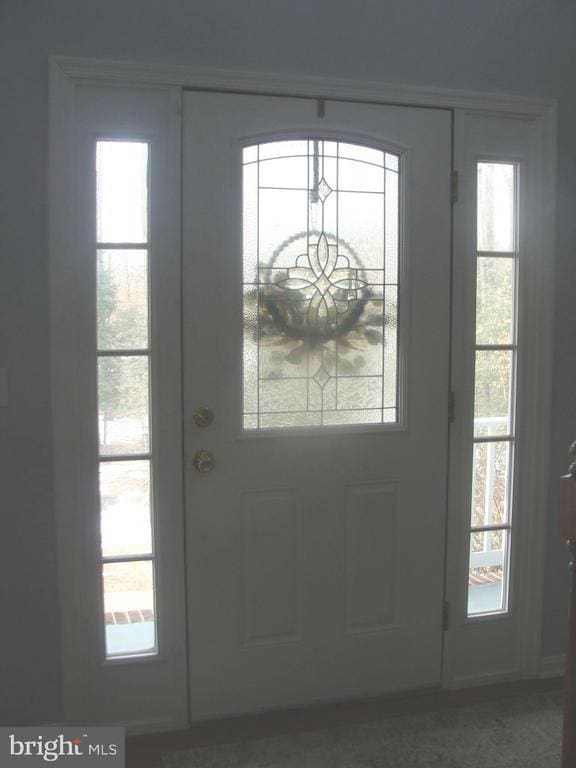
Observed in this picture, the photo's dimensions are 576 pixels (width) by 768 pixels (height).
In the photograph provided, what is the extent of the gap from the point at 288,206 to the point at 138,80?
1.98ft

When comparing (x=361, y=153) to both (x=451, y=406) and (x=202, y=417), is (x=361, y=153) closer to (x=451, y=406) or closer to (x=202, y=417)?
(x=451, y=406)

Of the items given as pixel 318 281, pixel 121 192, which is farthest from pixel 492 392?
pixel 121 192

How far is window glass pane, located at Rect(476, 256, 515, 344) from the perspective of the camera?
2.51 m

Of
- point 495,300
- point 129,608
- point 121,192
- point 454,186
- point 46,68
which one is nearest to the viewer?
point 46,68

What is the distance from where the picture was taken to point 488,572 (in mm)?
2621

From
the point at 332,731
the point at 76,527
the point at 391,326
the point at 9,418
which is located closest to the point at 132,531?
the point at 76,527

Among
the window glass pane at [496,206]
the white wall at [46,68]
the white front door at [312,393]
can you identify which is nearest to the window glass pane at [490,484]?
the white front door at [312,393]

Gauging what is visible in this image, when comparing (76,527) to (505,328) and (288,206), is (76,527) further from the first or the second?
(505,328)

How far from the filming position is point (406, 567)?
2.50 metres

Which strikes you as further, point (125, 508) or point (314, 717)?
point (314, 717)

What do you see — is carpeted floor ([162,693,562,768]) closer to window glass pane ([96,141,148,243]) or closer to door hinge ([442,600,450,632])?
door hinge ([442,600,450,632])

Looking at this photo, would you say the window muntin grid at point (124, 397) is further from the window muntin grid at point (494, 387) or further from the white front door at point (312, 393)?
the window muntin grid at point (494, 387)

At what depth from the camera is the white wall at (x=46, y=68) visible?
6.84 feet

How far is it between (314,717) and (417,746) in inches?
14.3
